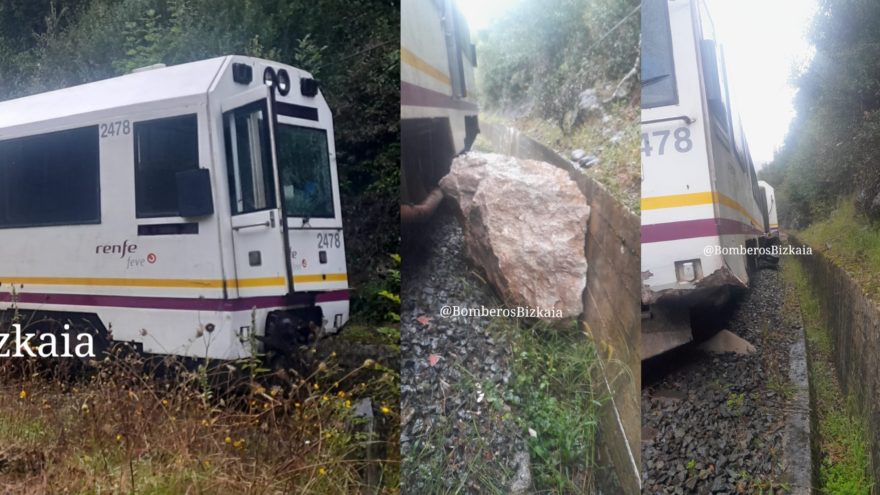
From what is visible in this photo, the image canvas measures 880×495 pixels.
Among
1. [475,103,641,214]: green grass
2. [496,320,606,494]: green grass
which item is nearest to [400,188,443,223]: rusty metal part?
[475,103,641,214]: green grass

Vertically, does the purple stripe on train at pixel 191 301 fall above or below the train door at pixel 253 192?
below

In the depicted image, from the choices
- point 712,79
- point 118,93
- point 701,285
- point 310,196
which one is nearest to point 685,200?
point 701,285

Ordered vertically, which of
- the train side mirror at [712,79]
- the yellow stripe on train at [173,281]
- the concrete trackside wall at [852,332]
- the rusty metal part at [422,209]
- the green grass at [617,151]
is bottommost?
the concrete trackside wall at [852,332]

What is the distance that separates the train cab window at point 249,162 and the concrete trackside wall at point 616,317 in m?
1.41

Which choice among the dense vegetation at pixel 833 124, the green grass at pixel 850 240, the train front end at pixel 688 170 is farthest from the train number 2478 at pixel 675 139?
the green grass at pixel 850 240

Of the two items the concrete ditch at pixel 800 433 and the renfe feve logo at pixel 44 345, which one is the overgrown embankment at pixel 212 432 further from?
the concrete ditch at pixel 800 433

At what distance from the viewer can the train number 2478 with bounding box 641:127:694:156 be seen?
2588 millimetres

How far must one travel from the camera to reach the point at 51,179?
314 cm

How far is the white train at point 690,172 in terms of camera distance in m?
2.58

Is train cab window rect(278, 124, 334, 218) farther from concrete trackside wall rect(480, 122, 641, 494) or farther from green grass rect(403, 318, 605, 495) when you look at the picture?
concrete trackside wall rect(480, 122, 641, 494)

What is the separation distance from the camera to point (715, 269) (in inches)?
103

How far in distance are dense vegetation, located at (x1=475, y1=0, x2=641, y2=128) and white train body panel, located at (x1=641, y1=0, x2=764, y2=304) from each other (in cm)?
18

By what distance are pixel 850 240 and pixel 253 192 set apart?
263 cm

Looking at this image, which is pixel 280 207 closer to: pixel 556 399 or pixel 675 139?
pixel 556 399
